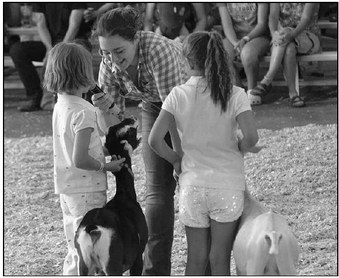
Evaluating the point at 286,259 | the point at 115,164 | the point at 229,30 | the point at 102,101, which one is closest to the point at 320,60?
the point at 229,30

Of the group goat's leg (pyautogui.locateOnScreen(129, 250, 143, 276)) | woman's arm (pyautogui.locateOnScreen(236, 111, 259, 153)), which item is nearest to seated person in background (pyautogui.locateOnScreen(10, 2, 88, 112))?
goat's leg (pyautogui.locateOnScreen(129, 250, 143, 276))

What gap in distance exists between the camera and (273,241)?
369 cm

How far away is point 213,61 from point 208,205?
64 centimetres

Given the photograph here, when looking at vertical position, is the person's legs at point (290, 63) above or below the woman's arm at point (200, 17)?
below

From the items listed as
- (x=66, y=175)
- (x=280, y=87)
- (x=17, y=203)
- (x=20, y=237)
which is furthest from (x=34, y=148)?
(x=66, y=175)

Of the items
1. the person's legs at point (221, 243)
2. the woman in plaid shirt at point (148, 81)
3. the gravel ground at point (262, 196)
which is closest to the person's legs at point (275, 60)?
the gravel ground at point (262, 196)

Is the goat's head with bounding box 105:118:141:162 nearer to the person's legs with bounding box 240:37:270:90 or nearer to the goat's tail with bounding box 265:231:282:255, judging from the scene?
the goat's tail with bounding box 265:231:282:255

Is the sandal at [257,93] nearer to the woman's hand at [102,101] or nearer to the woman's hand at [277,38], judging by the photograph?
the woman's hand at [277,38]

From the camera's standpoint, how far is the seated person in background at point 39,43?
1045 cm

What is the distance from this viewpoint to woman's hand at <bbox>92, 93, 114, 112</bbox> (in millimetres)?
4430

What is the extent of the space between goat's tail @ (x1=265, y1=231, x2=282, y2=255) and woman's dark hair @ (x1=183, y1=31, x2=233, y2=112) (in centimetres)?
61

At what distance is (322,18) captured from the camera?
11.8 meters

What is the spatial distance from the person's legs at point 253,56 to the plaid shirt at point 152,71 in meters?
5.32

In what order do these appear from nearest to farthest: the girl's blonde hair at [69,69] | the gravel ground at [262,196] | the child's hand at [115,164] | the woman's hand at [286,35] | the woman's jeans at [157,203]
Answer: the girl's blonde hair at [69,69], the child's hand at [115,164], the woman's jeans at [157,203], the gravel ground at [262,196], the woman's hand at [286,35]
